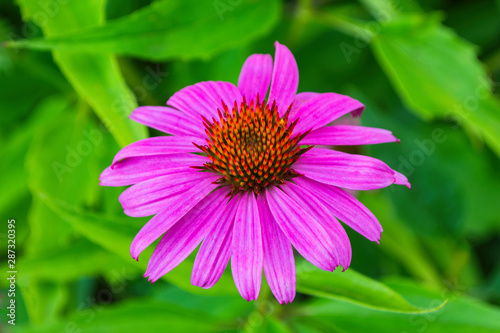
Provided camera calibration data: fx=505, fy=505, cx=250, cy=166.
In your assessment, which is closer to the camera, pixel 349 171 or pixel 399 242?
pixel 349 171

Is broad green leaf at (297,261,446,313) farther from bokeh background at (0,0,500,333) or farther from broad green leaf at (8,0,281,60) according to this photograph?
broad green leaf at (8,0,281,60)

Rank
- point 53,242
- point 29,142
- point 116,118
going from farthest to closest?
point 29,142 < point 53,242 < point 116,118

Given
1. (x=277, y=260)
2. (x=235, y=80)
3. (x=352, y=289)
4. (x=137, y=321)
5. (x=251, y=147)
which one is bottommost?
(x=137, y=321)

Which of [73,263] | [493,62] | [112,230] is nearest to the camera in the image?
[112,230]

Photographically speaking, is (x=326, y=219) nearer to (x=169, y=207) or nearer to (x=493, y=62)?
(x=169, y=207)

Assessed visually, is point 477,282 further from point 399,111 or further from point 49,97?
point 49,97

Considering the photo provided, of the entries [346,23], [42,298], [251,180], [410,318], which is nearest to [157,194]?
[251,180]

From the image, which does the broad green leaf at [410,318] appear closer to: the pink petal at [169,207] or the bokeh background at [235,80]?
the bokeh background at [235,80]

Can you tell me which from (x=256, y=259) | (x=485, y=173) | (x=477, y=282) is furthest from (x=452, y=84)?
(x=256, y=259)
